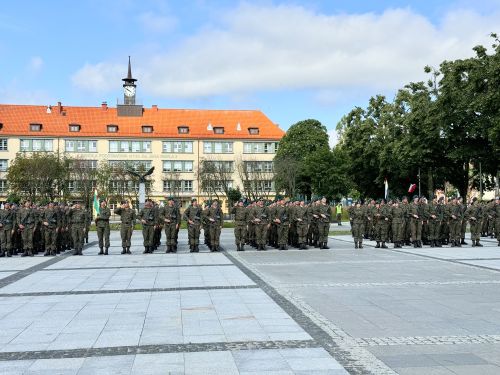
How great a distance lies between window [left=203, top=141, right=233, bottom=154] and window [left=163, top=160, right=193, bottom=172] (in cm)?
302

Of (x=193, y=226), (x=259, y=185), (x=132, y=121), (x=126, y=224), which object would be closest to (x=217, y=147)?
(x=259, y=185)

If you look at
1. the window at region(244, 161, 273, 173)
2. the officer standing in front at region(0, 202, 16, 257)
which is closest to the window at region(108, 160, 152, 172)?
the window at region(244, 161, 273, 173)

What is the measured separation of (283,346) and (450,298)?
4.39 meters

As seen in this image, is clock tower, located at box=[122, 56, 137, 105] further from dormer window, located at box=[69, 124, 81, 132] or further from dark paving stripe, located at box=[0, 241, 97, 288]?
dark paving stripe, located at box=[0, 241, 97, 288]

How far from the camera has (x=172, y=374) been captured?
5578 mm

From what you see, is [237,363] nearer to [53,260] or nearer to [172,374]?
[172,374]

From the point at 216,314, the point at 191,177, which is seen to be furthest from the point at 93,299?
the point at 191,177

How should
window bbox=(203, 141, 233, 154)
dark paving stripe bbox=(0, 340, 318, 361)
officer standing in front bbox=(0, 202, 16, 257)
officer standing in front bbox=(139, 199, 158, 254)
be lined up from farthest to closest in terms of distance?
window bbox=(203, 141, 233, 154)
officer standing in front bbox=(139, 199, 158, 254)
officer standing in front bbox=(0, 202, 16, 257)
dark paving stripe bbox=(0, 340, 318, 361)

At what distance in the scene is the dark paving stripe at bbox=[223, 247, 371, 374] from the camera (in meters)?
5.87

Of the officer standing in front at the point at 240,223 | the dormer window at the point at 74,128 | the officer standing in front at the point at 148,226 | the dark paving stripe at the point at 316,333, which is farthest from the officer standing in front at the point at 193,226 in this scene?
the dormer window at the point at 74,128

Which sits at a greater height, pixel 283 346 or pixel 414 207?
pixel 414 207

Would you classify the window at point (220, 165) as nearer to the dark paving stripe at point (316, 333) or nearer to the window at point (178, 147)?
the window at point (178, 147)

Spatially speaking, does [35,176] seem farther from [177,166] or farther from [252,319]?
Answer: [252,319]

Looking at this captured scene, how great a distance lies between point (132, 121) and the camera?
85500mm
